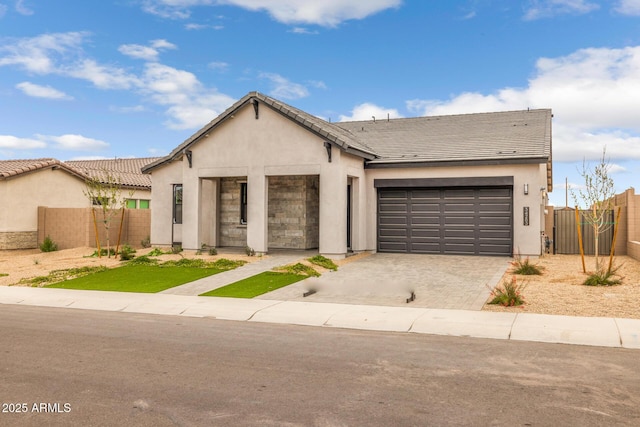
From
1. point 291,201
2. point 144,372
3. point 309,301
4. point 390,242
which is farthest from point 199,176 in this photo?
point 144,372

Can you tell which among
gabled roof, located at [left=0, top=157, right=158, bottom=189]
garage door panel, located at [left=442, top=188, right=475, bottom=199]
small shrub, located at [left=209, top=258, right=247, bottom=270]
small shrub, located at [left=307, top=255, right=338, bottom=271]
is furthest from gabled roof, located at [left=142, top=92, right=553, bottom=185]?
gabled roof, located at [left=0, top=157, right=158, bottom=189]

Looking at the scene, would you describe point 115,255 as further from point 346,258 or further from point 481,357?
point 481,357

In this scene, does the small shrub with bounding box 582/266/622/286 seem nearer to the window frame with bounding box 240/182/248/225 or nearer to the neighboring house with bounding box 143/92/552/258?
the neighboring house with bounding box 143/92/552/258

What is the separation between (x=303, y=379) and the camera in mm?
6539

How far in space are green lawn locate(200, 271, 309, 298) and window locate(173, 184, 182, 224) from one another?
823 centimetres

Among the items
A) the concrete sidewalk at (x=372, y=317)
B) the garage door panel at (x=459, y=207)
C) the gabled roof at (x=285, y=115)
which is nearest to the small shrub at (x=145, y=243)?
the gabled roof at (x=285, y=115)

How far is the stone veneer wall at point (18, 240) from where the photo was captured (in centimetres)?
2561

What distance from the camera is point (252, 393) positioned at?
6.04m

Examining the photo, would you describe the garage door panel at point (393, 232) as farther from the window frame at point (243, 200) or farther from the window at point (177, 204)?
the window at point (177, 204)

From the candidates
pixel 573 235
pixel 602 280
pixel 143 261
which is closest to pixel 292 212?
pixel 143 261

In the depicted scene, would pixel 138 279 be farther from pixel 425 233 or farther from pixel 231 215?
pixel 425 233

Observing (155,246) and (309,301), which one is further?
(155,246)

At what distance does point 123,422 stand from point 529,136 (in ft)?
66.6

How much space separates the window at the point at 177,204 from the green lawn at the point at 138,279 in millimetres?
4981
